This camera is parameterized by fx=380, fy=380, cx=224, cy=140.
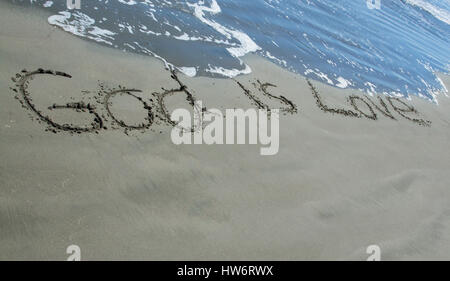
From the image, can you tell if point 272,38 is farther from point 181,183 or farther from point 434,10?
point 434,10

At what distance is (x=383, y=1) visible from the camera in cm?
1734

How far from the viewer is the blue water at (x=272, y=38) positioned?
223 inches

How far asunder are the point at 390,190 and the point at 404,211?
0.36 metres

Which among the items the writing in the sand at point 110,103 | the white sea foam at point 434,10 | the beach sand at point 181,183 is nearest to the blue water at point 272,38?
the beach sand at point 181,183

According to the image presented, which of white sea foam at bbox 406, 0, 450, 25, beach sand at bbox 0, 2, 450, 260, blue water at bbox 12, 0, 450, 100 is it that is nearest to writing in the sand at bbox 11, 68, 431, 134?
beach sand at bbox 0, 2, 450, 260

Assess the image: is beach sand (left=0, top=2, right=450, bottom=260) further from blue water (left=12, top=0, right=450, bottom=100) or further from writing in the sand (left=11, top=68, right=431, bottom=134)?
blue water (left=12, top=0, right=450, bottom=100)

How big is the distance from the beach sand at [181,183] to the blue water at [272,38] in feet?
1.58

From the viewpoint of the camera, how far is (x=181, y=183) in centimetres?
367

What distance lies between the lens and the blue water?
568cm

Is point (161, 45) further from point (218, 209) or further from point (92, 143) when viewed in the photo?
point (218, 209)

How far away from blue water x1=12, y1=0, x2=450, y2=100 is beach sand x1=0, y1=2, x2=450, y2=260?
1.58 ft

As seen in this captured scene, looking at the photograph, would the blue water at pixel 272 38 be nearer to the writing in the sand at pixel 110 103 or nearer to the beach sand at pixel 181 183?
the beach sand at pixel 181 183

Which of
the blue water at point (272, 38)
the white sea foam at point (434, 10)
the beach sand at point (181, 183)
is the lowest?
the beach sand at point (181, 183)
